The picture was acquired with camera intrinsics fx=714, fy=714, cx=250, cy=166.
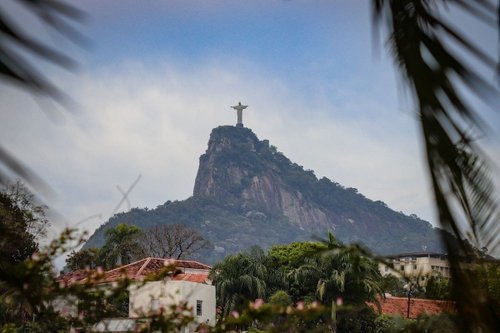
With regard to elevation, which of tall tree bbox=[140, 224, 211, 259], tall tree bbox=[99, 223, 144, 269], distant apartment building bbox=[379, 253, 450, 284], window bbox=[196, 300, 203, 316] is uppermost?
tall tree bbox=[140, 224, 211, 259]

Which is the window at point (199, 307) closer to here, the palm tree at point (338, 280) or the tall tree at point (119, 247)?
the palm tree at point (338, 280)

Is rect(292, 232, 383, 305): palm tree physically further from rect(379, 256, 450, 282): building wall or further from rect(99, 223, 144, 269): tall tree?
rect(379, 256, 450, 282): building wall

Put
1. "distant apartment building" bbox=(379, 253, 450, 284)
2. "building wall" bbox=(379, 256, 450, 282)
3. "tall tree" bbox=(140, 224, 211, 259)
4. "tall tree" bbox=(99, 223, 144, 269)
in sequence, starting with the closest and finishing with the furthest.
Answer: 1. "distant apartment building" bbox=(379, 253, 450, 284)
2. "building wall" bbox=(379, 256, 450, 282)
3. "tall tree" bbox=(99, 223, 144, 269)
4. "tall tree" bbox=(140, 224, 211, 259)

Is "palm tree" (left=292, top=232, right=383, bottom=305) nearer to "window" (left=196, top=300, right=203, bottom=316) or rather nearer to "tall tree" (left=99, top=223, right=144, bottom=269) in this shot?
"window" (left=196, top=300, right=203, bottom=316)

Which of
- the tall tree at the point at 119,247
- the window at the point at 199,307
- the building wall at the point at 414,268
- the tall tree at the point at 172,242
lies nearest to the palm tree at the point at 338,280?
the window at the point at 199,307

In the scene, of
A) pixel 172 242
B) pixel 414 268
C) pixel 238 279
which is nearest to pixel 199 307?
pixel 238 279

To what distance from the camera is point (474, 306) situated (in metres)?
0.90

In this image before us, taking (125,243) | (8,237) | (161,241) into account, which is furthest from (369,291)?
(8,237)

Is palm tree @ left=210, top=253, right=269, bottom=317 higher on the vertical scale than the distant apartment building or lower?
higher

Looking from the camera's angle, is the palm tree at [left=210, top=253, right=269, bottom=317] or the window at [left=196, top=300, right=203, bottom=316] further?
the palm tree at [left=210, top=253, right=269, bottom=317]

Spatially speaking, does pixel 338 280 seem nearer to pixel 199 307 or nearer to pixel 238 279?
pixel 238 279

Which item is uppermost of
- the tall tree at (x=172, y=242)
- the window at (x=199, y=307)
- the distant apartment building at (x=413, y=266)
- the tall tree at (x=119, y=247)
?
the tall tree at (x=172, y=242)

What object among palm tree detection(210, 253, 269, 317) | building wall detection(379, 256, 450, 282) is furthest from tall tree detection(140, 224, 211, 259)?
building wall detection(379, 256, 450, 282)

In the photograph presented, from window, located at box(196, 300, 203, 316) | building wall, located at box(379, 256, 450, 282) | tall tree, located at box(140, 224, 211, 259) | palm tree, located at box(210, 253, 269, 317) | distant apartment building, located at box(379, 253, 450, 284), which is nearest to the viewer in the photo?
distant apartment building, located at box(379, 253, 450, 284)
